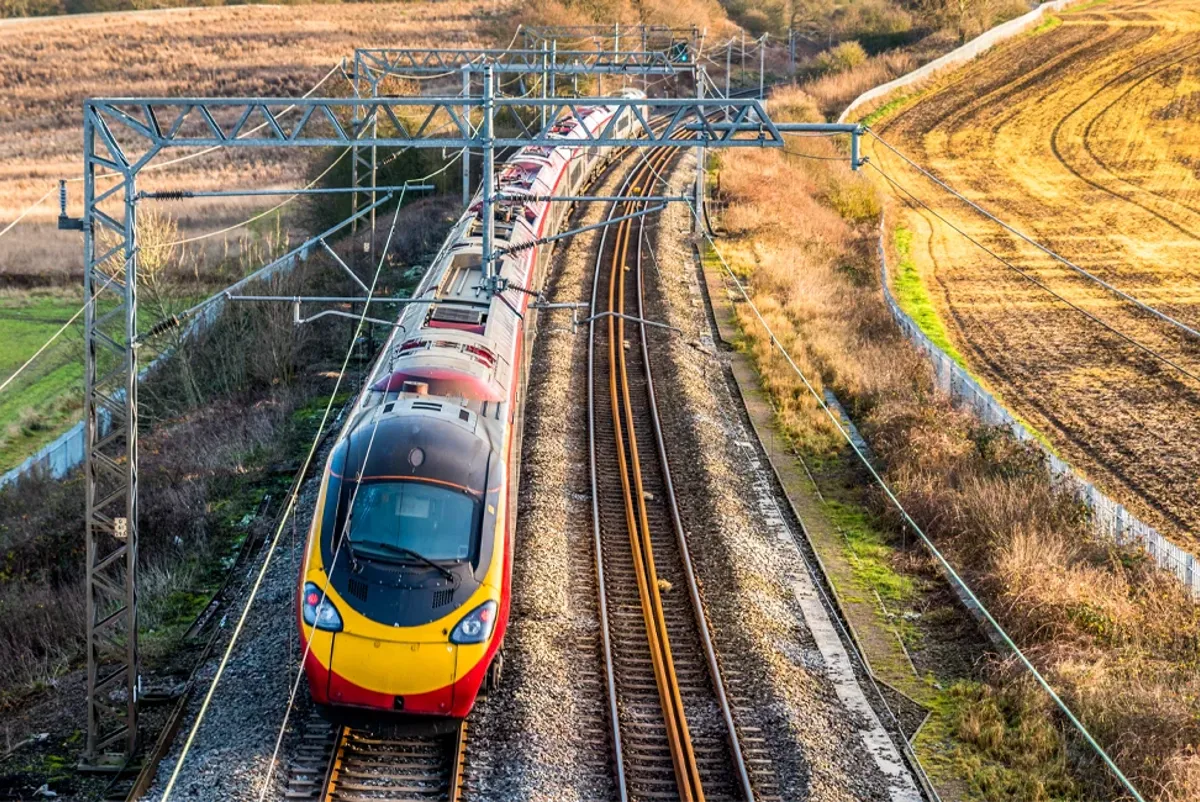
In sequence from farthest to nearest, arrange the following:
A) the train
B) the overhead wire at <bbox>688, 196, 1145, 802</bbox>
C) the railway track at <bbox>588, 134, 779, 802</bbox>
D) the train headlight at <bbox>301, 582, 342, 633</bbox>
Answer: the railway track at <bbox>588, 134, 779, 802</bbox> → the train headlight at <bbox>301, 582, 342, 633</bbox> → the train → the overhead wire at <bbox>688, 196, 1145, 802</bbox>

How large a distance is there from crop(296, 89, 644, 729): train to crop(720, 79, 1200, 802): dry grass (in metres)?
5.33

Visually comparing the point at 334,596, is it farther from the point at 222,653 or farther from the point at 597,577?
the point at 597,577

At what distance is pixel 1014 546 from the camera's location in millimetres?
15766

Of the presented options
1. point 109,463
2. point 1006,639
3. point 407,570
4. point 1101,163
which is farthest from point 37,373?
point 1101,163

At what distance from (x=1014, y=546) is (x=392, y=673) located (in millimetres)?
8541

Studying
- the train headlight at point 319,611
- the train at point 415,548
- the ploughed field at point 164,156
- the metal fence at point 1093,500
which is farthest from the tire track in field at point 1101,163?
the train headlight at point 319,611

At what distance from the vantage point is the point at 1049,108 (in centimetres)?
6500

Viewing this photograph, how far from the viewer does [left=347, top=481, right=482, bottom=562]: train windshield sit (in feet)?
39.0

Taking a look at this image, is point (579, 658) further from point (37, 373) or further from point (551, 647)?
point (37, 373)

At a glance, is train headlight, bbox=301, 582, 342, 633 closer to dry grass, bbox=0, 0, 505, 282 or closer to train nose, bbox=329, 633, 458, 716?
train nose, bbox=329, 633, 458, 716

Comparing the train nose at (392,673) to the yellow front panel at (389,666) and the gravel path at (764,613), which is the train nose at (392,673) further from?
the gravel path at (764,613)

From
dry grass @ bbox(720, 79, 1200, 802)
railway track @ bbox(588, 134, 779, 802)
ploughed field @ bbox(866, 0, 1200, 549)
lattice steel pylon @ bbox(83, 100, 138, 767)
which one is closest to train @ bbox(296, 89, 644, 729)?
railway track @ bbox(588, 134, 779, 802)

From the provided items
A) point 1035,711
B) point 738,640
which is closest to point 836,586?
Answer: point 738,640

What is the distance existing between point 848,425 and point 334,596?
13.5m
